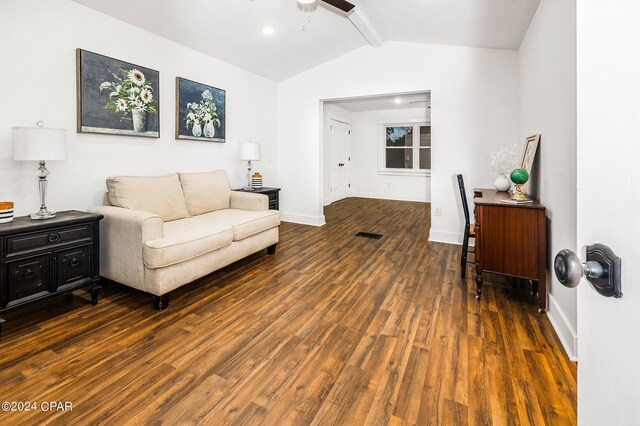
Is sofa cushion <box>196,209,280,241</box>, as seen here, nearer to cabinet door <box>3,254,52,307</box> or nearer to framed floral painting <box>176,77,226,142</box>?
framed floral painting <box>176,77,226,142</box>

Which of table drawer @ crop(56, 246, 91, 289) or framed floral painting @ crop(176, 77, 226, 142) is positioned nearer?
table drawer @ crop(56, 246, 91, 289)

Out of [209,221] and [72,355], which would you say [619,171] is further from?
[209,221]

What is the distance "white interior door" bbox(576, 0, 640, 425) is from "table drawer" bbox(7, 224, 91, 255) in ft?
9.93

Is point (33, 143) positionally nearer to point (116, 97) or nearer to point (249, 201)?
point (116, 97)

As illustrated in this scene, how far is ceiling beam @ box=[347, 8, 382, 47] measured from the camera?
12.6ft

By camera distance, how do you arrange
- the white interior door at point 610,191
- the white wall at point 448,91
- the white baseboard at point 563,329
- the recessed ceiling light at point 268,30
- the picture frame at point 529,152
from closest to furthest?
the white interior door at point 610,191, the white baseboard at point 563,329, the picture frame at point 529,152, the recessed ceiling light at point 268,30, the white wall at point 448,91

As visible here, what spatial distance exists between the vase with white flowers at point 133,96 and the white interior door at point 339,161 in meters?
4.93

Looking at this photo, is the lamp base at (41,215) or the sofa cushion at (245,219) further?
the sofa cushion at (245,219)

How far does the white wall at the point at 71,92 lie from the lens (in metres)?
2.59

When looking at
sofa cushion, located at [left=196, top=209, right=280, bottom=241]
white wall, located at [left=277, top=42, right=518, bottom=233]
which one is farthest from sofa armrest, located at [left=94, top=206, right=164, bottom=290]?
white wall, located at [left=277, top=42, right=518, bottom=233]

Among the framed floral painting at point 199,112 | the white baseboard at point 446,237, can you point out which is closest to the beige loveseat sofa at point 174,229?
the framed floral painting at point 199,112

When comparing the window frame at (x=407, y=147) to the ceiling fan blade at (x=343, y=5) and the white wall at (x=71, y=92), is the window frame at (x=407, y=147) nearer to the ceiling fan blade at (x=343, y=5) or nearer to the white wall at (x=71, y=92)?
the ceiling fan blade at (x=343, y=5)

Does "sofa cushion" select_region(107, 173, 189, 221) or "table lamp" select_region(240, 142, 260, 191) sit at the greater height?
"table lamp" select_region(240, 142, 260, 191)

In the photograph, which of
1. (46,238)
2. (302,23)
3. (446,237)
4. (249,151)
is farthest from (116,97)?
(446,237)
